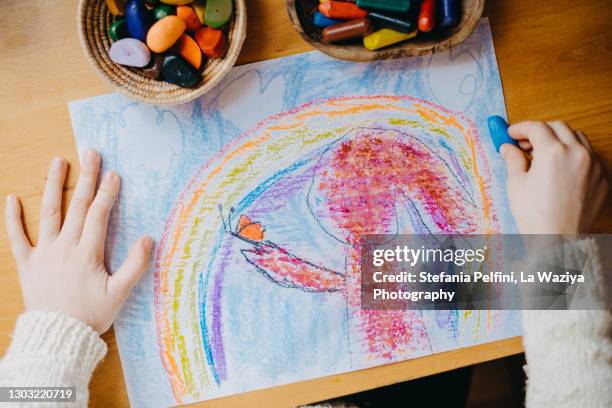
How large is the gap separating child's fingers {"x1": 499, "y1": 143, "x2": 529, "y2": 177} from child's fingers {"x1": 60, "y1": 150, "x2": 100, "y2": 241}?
22.4 inches

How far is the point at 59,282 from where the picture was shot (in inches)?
28.4

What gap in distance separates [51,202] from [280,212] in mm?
313

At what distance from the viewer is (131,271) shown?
0.73 m

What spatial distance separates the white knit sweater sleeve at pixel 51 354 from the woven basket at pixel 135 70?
0.31m

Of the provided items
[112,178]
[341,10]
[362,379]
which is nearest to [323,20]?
[341,10]

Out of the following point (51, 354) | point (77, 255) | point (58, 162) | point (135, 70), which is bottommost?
point (51, 354)

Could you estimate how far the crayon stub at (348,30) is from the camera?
2.26ft

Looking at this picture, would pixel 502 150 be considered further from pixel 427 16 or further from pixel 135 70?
pixel 135 70

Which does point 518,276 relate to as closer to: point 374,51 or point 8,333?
point 374,51

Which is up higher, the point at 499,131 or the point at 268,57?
the point at 268,57

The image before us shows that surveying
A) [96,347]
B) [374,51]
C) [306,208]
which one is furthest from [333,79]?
[96,347]

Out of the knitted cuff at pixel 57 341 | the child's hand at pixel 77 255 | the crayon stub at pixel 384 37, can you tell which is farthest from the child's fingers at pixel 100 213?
the crayon stub at pixel 384 37

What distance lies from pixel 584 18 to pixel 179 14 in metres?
0.56

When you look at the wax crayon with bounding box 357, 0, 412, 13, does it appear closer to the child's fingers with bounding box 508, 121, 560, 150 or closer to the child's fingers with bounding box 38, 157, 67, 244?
the child's fingers with bounding box 508, 121, 560, 150
